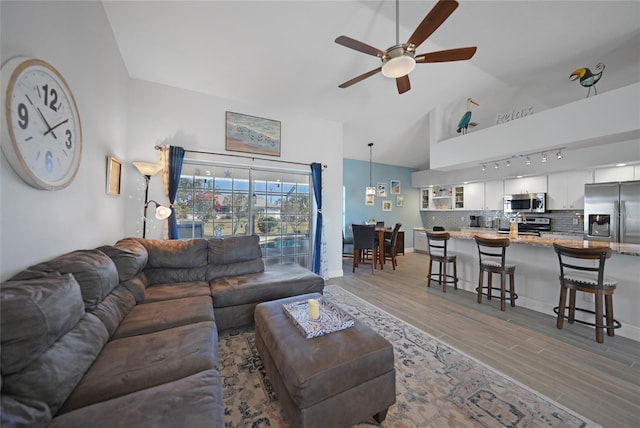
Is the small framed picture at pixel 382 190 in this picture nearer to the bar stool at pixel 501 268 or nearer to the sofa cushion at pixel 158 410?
the bar stool at pixel 501 268

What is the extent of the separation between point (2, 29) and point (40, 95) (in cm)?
33

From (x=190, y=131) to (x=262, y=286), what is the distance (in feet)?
8.59

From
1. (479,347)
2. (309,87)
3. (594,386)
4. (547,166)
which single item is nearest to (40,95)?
(309,87)

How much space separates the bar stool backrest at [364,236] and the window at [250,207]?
1.22 meters

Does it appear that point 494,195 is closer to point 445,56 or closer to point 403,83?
point 403,83

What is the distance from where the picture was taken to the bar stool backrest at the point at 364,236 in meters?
4.94

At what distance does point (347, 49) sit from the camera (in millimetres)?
3113

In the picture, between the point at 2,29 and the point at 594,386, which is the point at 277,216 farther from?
the point at 594,386

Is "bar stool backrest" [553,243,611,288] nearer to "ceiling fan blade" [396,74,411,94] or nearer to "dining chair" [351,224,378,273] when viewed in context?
"ceiling fan blade" [396,74,411,94]

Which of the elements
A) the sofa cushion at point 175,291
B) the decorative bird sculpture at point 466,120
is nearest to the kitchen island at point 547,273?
the decorative bird sculpture at point 466,120

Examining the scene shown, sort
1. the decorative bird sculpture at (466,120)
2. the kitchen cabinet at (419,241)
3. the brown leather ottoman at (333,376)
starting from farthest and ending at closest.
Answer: the kitchen cabinet at (419,241) → the decorative bird sculpture at (466,120) → the brown leather ottoman at (333,376)

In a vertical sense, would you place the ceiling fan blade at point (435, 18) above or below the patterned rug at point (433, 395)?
above

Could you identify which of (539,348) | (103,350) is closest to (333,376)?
(103,350)

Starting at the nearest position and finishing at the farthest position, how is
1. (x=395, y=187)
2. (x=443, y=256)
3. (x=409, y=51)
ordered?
(x=409, y=51), (x=443, y=256), (x=395, y=187)
